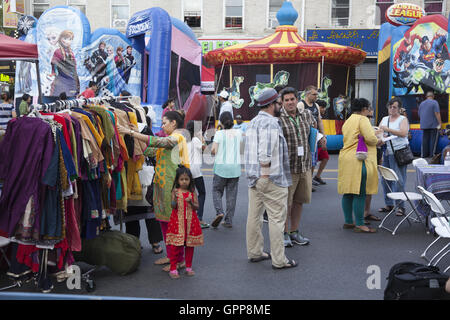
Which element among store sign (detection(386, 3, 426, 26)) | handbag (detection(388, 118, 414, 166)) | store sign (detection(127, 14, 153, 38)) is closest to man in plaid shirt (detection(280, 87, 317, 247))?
handbag (detection(388, 118, 414, 166))

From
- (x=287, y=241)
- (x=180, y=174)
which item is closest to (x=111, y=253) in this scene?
(x=180, y=174)

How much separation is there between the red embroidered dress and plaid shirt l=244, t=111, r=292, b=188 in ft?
2.45

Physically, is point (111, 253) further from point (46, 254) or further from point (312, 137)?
point (312, 137)

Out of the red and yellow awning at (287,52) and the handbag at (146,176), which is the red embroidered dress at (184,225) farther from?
the red and yellow awning at (287,52)

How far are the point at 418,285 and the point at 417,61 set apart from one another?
12066mm

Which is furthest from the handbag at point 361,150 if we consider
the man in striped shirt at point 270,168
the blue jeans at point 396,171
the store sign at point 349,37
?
the store sign at point 349,37

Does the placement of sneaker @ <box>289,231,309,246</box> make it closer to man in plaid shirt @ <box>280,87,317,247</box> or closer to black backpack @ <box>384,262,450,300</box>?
man in plaid shirt @ <box>280,87,317,247</box>

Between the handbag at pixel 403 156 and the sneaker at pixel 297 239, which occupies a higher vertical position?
the handbag at pixel 403 156

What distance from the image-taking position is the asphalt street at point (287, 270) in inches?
173

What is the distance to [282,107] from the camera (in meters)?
5.59

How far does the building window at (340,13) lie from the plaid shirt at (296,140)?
18.7m

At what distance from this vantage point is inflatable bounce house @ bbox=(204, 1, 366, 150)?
14203 mm

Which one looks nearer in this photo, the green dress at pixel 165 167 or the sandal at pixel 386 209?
the green dress at pixel 165 167

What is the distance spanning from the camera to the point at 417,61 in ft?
46.3
